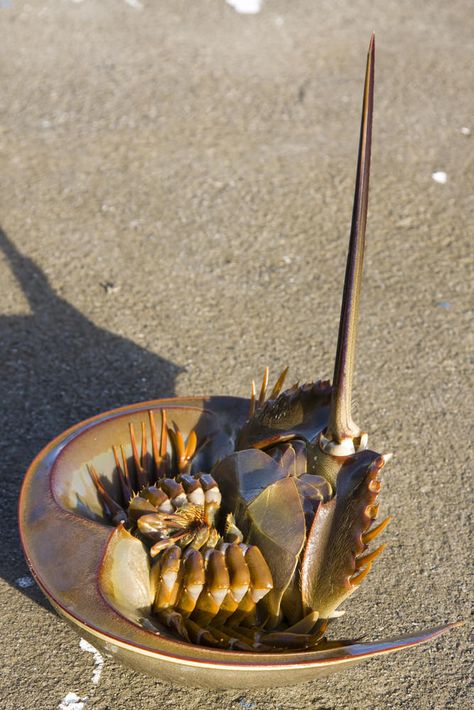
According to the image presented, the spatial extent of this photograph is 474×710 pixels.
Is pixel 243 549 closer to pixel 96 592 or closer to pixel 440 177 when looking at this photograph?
pixel 96 592

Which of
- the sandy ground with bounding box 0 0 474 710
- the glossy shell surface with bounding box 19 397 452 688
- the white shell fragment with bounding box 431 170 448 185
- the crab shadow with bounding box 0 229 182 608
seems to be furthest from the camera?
the white shell fragment with bounding box 431 170 448 185

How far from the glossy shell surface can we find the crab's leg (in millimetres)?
384

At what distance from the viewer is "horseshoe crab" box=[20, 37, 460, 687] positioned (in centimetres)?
162

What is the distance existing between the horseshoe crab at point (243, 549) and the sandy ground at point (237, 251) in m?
0.33

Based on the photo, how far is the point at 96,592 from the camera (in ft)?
5.45

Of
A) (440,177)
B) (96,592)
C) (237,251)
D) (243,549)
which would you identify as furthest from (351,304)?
(440,177)

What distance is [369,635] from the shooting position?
2098 mm

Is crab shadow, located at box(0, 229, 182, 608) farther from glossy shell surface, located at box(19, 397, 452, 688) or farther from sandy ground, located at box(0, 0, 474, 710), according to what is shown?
glossy shell surface, located at box(19, 397, 452, 688)

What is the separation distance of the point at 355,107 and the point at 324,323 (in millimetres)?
1687

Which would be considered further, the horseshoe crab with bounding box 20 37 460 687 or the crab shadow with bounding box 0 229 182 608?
the crab shadow with bounding box 0 229 182 608

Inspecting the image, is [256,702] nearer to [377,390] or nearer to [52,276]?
[377,390]

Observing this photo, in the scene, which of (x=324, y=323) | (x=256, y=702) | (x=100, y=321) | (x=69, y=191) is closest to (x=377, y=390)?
(x=324, y=323)

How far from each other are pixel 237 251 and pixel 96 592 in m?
1.99

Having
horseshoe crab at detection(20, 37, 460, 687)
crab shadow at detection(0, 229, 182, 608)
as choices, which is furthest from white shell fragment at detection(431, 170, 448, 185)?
horseshoe crab at detection(20, 37, 460, 687)
